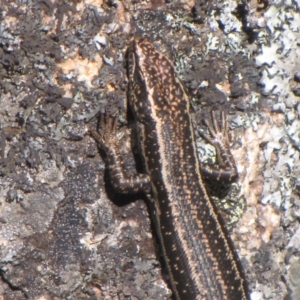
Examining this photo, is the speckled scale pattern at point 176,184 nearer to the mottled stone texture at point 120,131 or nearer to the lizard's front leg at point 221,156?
the lizard's front leg at point 221,156

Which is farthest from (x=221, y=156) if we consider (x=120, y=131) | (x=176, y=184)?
(x=120, y=131)

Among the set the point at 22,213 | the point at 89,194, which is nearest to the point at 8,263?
the point at 22,213

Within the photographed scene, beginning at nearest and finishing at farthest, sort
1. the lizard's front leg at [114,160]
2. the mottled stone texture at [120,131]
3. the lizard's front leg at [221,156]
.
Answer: the mottled stone texture at [120,131]
the lizard's front leg at [114,160]
the lizard's front leg at [221,156]

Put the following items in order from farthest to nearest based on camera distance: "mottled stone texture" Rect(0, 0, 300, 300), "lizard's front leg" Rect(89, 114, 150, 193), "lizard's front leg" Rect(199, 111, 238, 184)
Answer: "lizard's front leg" Rect(199, 111, 238, 184) → "lizard's front leg" Rect(89, 114, 150, 193) → "mottled stone texture" Rect(0, 0, 300, 300)

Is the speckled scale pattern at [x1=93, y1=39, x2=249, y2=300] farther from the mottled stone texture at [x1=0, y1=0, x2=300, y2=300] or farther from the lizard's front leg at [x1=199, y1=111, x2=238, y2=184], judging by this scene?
the mottled stone texture at [x1=0, y1=0, x2=300, y2=300]

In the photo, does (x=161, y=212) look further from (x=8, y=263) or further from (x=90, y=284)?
(x=8, y=263)

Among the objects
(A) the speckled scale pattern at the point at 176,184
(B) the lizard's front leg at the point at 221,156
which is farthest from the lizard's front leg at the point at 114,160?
(B) the lizard's front leg at the point at 221,156

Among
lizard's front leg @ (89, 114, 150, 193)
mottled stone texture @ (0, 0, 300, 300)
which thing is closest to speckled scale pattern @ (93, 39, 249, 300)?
lizard's front leg @ (89, 114, 150, 193)

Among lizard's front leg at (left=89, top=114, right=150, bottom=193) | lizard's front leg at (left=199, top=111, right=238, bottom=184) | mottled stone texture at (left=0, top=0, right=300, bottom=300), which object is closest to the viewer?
mottled stone texture at (left=0, top=0, right=300, bottom=300)

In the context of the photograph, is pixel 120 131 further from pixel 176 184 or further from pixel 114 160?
pixel 176 184
